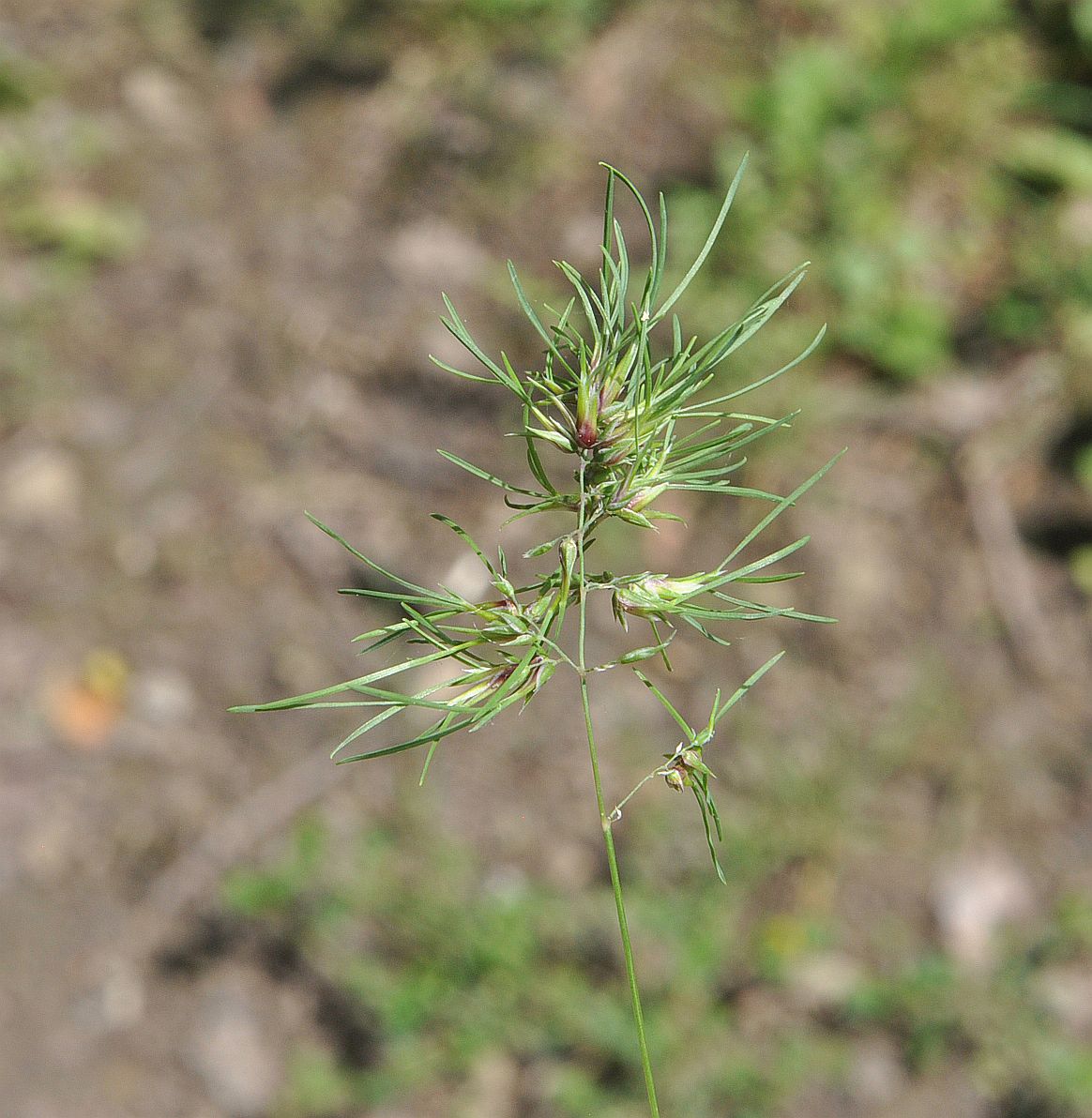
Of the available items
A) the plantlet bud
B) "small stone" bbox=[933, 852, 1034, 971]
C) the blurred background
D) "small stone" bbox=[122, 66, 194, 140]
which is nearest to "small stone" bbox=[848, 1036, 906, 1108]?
the blurred background

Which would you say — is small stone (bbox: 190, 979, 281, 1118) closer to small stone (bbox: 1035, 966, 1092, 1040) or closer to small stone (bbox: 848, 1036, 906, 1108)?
small stone (bbox: 848, 1036, 906, 1108)

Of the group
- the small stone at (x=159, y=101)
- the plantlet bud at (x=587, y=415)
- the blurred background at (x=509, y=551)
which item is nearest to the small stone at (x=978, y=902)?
the blurred background at (x=509, y=551)

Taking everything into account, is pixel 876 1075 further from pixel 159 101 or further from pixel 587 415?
pixel 159 101

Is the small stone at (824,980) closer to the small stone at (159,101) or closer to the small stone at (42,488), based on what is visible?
the small stone at (42,488)

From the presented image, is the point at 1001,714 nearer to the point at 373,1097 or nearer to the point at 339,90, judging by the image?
the point at 373,1097

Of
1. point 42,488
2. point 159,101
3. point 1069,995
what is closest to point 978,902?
point 1069,995

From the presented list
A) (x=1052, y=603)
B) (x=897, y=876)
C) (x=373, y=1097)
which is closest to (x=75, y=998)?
(x=373, y=1097)
